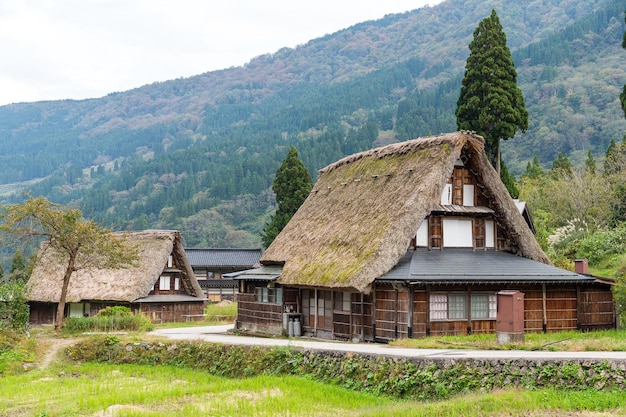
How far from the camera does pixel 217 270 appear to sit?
64812mm

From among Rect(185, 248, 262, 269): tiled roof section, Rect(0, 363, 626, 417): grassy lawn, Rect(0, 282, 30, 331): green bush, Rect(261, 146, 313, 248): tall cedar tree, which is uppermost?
Rect(261, 146, 313, 248): tall cedar tree

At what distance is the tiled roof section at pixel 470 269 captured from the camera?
23.3 m

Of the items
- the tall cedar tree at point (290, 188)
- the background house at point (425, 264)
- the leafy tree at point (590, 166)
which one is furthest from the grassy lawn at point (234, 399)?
the leafy tree at point (590, 166)

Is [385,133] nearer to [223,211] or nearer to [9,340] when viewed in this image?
[223,211]

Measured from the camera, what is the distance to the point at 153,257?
141ft

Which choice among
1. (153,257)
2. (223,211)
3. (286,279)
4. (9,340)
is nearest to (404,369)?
(286,279)

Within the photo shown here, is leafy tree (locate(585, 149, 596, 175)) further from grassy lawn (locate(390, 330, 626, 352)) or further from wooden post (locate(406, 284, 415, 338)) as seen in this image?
wooden post (locate(406, 284, 415, 338))

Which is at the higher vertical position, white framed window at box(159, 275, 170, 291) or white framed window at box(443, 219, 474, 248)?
white framed window at box(443, 219, 474, 248)

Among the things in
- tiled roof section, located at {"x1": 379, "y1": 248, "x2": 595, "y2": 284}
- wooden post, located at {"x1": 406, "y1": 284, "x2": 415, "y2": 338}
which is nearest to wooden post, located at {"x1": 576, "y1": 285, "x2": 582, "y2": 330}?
tiled roof section, located at {"x1": 379, "y1": 248, "x2": 595, "y2": 284}

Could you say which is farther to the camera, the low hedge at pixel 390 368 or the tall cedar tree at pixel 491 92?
the tall cedar tree at pixel 491 92

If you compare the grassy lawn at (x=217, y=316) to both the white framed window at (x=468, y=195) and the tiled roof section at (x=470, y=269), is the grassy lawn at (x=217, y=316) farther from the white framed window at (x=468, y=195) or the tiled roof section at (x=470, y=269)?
the white framed window at (x=468, y=195)

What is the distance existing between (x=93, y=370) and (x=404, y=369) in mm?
11499

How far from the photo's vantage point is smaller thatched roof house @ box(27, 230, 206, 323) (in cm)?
4178

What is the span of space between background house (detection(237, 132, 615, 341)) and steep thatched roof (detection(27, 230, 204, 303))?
13490 mm
